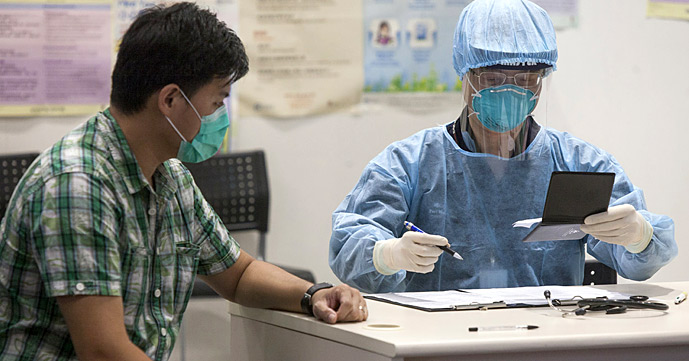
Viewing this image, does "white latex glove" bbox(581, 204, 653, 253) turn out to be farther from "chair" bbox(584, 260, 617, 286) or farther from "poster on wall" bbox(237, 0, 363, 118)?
"poster on wall" bbox(237, 0, 363, 118)

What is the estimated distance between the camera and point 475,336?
115 centimetres

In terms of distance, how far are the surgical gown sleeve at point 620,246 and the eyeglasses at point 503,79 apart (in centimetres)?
19

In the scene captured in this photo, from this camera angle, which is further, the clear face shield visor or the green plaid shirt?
the clear face shield visor

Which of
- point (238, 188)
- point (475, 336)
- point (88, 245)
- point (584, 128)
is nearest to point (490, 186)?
point (475, 336)

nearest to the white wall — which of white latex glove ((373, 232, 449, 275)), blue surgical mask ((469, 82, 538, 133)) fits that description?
blue surgical mask ((469, 82, 538, 133))

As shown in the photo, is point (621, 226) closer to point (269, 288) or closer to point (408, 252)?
point (408, 252)

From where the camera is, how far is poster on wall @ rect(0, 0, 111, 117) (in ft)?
9.19

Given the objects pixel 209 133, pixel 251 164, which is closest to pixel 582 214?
pixel 209 133

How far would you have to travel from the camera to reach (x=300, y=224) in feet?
10.0

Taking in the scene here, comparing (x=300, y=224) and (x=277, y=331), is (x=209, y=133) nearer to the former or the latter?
(x=277, y=331)

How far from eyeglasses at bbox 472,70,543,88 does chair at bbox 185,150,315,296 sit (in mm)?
1245

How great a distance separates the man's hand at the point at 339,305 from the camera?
4.30ft

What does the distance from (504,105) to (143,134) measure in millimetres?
863

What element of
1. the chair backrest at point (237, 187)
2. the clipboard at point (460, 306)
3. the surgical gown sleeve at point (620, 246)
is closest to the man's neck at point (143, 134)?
the clipboard at point (460, 306)
